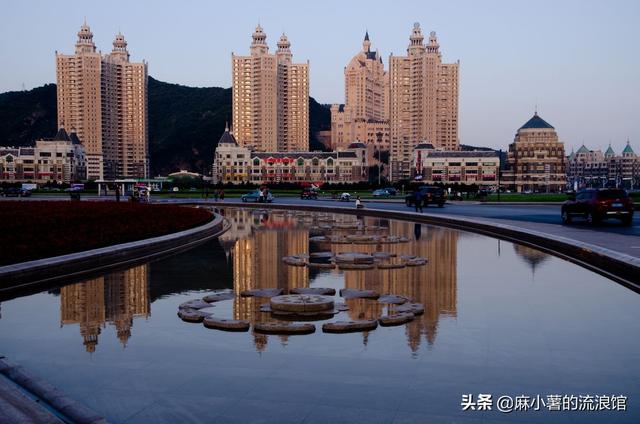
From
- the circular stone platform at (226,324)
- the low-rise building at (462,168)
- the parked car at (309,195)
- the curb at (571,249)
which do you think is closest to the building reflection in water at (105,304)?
the circular stone platform at (226,324)

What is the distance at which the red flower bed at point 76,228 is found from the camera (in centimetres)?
1473

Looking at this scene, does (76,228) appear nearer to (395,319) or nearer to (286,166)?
(395,319)

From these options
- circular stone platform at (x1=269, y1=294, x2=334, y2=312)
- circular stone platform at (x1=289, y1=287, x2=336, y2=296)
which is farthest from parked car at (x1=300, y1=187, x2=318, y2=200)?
circular stone platform at (x1=269, y1=294, x2=334, y2=312)

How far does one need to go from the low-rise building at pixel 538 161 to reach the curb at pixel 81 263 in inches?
6272

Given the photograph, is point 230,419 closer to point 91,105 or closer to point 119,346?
point 119,346

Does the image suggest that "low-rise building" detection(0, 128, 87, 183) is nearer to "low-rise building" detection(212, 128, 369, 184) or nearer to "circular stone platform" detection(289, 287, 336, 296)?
"low-rise building" detection(212, 128, 369, 184)

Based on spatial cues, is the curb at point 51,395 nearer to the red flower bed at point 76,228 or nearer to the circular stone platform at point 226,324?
the circular stone platform at point 226,324

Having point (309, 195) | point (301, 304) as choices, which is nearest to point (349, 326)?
point (301, 304)

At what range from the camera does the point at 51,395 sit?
18.7 feet

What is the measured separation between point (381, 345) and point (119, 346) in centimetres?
327

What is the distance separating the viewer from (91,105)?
645ft

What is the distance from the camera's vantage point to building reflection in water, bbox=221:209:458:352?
9312 millimetres

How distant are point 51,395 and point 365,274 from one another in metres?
8.54

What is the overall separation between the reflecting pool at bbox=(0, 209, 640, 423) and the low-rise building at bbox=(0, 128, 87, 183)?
17514cm
